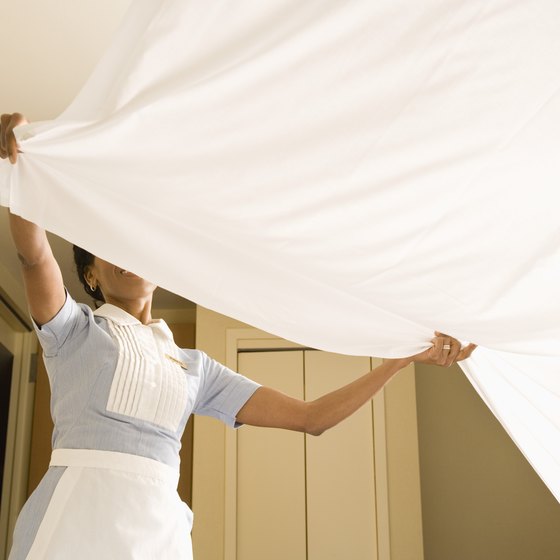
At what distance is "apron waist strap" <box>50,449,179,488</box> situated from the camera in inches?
45.9

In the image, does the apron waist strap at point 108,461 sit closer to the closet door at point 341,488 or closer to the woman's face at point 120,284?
the woman's face at point 120,284

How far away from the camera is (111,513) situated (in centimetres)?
112

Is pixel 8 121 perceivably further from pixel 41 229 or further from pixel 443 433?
pixel 443 433

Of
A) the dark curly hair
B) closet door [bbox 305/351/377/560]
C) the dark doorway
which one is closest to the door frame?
the dark doorway

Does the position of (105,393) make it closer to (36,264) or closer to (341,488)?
(36,264)

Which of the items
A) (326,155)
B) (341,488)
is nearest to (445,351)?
(326,155)

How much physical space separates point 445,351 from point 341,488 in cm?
190

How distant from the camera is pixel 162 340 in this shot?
4.57 ft

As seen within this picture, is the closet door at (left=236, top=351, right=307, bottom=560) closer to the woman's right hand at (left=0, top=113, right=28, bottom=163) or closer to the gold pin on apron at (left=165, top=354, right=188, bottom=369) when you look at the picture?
→ the gold pin on apron at (left=165, top=354, right=188, bottom=369)

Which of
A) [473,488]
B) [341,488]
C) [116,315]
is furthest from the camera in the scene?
[473,488]

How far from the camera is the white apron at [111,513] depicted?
1091mm

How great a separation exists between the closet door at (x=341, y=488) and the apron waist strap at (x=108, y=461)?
192 cm

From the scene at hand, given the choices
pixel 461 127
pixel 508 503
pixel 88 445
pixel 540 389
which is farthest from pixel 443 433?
pixel 461 127

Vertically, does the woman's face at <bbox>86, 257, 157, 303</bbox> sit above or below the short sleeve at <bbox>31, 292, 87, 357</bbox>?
above
